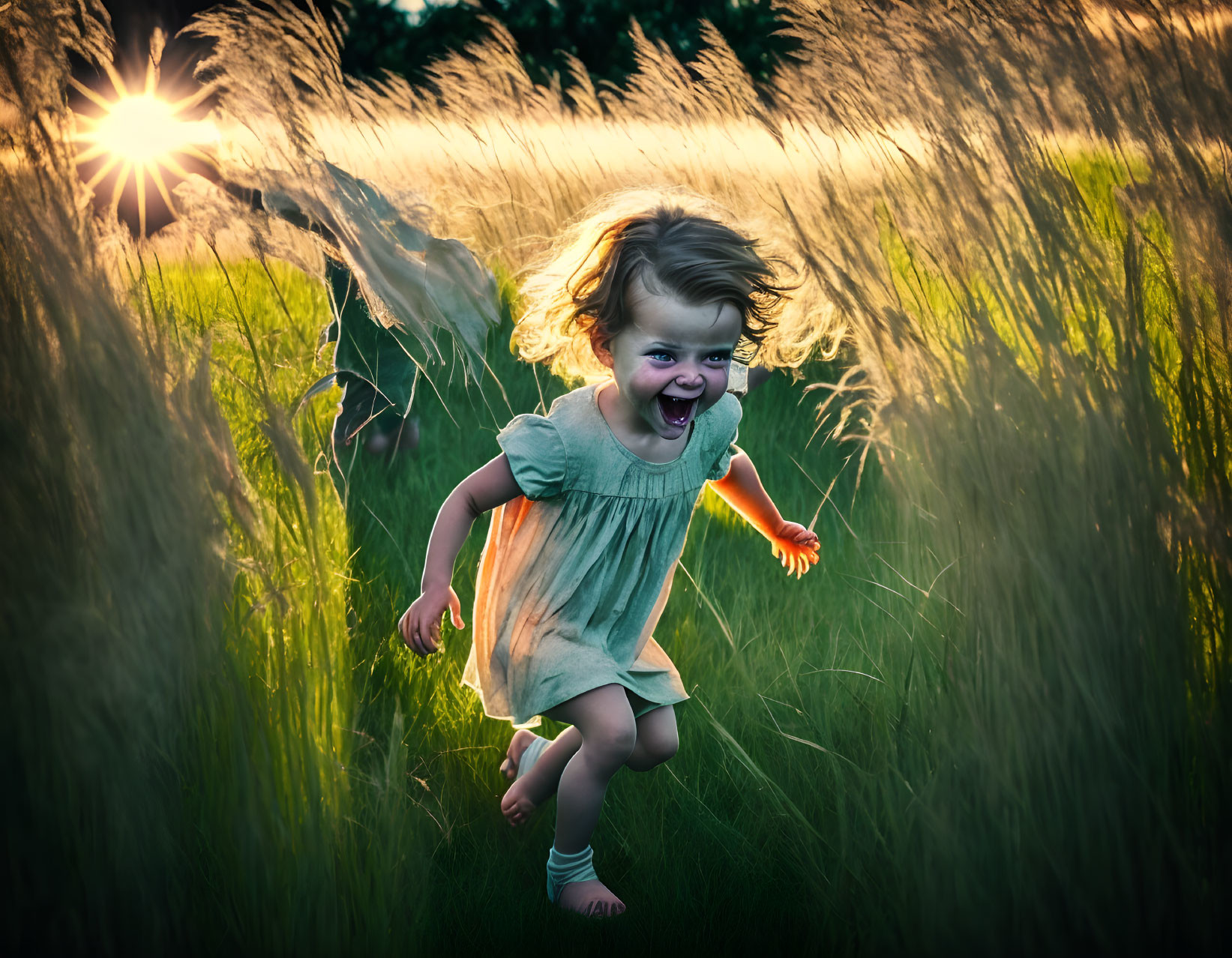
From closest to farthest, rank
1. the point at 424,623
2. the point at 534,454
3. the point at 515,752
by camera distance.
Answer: the point at 424,623
the point at 534,454
the point at 515,752

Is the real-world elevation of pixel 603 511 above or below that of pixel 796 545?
above

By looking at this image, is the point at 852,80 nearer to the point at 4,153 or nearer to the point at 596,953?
the point at 4,153

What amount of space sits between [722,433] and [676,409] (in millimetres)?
256

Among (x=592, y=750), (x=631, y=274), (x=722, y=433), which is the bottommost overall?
(x=592, y=750)

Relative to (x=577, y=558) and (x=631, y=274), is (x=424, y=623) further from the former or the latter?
(x=631, y=274)

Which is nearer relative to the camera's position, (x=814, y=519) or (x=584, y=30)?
(x=814, y=519)

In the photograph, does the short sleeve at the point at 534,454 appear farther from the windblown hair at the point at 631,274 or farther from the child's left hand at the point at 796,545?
the child's left hand at the point at 796,545

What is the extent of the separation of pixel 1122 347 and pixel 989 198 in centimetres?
29

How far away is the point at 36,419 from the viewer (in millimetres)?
1211

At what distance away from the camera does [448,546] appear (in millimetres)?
1559

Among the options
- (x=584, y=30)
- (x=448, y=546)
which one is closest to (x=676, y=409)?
(x=448, y=546)

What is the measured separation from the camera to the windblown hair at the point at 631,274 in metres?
1.54

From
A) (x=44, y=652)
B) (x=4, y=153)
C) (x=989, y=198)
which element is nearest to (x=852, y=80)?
(x=989, y=198)

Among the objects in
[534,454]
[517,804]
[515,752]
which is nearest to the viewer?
[534,454]
